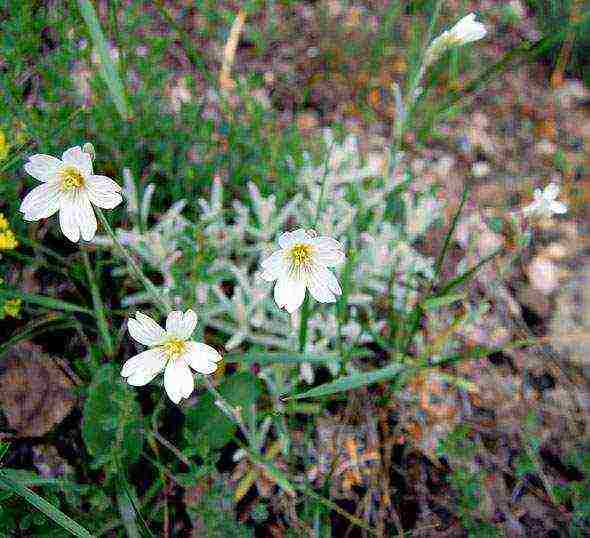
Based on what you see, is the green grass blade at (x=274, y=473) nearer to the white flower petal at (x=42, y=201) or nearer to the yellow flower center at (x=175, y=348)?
the yellow flower center at (x=175, y=348)

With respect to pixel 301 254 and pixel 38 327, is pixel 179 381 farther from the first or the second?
pixel 38 327

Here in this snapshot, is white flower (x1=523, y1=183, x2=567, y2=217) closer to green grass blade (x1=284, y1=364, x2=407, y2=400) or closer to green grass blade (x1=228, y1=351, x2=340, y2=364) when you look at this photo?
green grass blade (x1=284, y1=364, x2=407, y2=400)

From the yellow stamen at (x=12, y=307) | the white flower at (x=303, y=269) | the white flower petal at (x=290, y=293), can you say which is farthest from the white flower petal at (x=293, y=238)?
the yellow stamen at (x=12, y=307)

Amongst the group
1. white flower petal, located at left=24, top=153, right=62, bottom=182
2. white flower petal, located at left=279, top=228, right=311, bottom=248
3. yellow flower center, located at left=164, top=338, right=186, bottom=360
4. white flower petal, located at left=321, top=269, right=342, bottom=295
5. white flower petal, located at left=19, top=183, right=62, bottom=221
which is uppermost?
white flower petal, located at left=24, top=153, right=62, bottom=182

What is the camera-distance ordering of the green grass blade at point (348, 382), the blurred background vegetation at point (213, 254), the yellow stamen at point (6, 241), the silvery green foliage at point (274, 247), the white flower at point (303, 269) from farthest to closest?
the silvery green foliage at point (274, 247), the blurred background vegetation at point (213, 254), the yellow stamen at point (6, 241), the green grass blade at point (348, 382), the white flower at point (303, 269)

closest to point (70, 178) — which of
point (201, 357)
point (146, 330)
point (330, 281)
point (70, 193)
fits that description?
point (70, 193)

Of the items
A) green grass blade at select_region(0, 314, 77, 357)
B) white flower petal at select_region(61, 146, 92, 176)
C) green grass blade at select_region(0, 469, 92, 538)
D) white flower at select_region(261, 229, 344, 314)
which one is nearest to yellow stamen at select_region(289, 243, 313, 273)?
white flower at select_region(261, 229, 344, 314)
